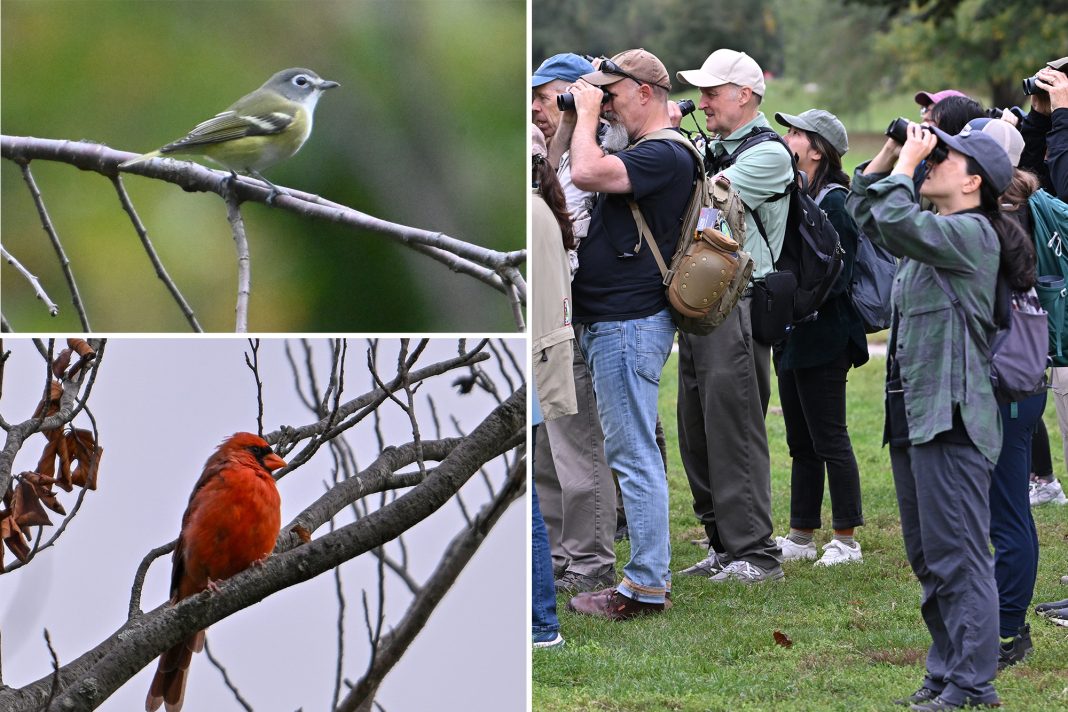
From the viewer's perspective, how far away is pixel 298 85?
7.69 ft

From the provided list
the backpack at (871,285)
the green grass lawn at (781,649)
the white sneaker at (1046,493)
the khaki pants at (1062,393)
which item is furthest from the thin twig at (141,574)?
the white sneaker at (1046,493)

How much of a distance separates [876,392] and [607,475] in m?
5.68

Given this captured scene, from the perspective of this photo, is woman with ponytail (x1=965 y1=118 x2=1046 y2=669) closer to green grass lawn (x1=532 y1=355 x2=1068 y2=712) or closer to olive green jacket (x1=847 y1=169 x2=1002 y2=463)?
green grass lawn (x1=532 y1=355 x2=1068 y2=712)

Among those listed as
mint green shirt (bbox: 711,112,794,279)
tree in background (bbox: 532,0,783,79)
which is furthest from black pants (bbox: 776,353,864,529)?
tree in background (bbox: 532,0,783,79)

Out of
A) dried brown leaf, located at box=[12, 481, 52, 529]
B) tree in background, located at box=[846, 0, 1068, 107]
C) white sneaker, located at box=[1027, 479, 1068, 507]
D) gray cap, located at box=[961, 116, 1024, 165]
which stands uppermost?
tree in background, located at box=[846, 0, 1068, 107]

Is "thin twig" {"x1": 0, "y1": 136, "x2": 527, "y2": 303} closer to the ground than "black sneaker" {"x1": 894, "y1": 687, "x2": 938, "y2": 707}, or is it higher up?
higher up

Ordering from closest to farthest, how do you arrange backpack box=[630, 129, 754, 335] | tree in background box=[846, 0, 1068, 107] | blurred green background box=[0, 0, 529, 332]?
1. blurred green background box=[0, 0, 529, 332]
2. backpack box=[630, 129, 754, 335]
3. tree in background box=[846, 0, 1068, 107]

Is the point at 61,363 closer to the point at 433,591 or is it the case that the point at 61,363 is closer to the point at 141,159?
the point at 141,159

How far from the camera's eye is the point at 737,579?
208 inches

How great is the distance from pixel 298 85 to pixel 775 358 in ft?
12.6

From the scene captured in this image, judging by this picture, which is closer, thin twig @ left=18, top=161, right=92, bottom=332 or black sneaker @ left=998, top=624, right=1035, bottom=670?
thin twig @ left=18, top=161, right=92, bottom=332

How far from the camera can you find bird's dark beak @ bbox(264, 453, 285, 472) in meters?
2.81

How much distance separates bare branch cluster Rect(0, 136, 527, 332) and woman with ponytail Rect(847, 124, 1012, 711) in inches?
62.0

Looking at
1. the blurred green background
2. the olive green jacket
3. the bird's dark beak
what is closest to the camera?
the blurred green background
